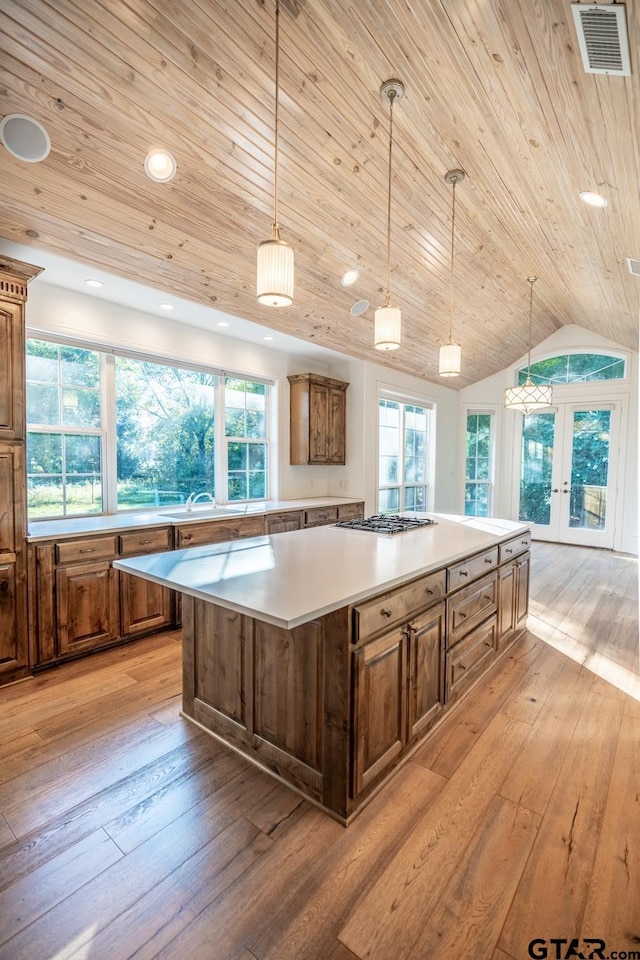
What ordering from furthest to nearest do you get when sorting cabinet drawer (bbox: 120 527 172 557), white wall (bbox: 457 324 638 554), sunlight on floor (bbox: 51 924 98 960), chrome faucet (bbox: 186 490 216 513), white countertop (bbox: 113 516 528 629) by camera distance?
white wall (bbox: 457 324 638 554) < chrome faucet (bbox: 186 490 216 513) < cabinet drawer (bbox: 120 527 172 557) < white countertop (bbox: 113 516 528 629) < sunlight on floor (bbox: 51 924 98 960)

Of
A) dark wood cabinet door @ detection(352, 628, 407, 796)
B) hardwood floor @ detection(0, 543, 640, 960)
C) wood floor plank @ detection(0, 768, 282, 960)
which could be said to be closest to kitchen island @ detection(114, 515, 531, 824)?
dark wood cabinet door @ detection(352, 628, 407, 796)

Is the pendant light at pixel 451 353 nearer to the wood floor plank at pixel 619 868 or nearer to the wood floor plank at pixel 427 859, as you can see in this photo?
the wood floor plank at pixel 427 859

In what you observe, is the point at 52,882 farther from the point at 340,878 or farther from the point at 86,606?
the point at 86,606

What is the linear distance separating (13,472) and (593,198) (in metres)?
4.03

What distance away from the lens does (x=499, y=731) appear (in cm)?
225

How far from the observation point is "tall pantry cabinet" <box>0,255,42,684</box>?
254cm

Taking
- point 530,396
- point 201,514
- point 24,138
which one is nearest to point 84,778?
point 201,514

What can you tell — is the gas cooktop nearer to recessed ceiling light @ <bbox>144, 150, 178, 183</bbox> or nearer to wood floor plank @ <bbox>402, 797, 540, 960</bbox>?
wood floor plank @ <bbox>402, 797, 540, 960</bbox>

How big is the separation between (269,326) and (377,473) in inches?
94.9

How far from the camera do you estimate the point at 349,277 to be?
377 cm

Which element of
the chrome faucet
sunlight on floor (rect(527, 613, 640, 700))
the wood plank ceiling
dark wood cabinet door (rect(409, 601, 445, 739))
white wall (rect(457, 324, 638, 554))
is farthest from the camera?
white wall (rect(457, 324, 638, 554))

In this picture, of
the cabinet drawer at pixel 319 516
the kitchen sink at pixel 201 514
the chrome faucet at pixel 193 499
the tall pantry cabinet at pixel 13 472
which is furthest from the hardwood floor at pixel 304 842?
the cabinet drawer at pixel 319 516

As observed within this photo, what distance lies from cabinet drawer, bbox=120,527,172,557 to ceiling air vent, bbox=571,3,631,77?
3487mm

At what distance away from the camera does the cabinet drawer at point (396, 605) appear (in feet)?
5.38
